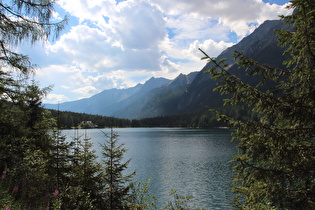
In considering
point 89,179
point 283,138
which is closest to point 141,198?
point 89,179

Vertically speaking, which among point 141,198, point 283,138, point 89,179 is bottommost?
point 141,198

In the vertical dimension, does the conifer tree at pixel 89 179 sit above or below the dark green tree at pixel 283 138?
below

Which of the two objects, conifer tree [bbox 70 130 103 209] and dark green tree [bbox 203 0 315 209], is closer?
dark green tree [bbox 203 0 315 209]

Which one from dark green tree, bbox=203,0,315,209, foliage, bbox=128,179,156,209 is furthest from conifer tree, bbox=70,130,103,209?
dark green tree, bbox=203,0,315,209

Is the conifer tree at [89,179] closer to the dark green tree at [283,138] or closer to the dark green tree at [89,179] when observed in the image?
the dark green tree at [89,179]

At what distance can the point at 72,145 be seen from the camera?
46.0 ft

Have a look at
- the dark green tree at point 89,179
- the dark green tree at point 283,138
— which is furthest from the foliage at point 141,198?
the dark green tree at point 283,138

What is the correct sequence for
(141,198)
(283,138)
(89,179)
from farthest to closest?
(89,179)
(141,198)
(283,138)

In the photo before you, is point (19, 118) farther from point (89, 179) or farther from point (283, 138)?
point (283, 138)

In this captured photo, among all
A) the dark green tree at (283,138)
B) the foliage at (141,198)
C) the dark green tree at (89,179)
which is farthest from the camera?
the dark green tree at (89,179)

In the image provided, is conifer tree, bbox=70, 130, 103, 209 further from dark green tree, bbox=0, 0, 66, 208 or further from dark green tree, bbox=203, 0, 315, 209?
dark green tree, bbox=203, 0, 315, 209

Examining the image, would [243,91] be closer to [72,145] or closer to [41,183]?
[41,183]

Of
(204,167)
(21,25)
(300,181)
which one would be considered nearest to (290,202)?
(300,181)

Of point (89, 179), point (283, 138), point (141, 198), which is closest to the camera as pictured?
point (283, 138)
